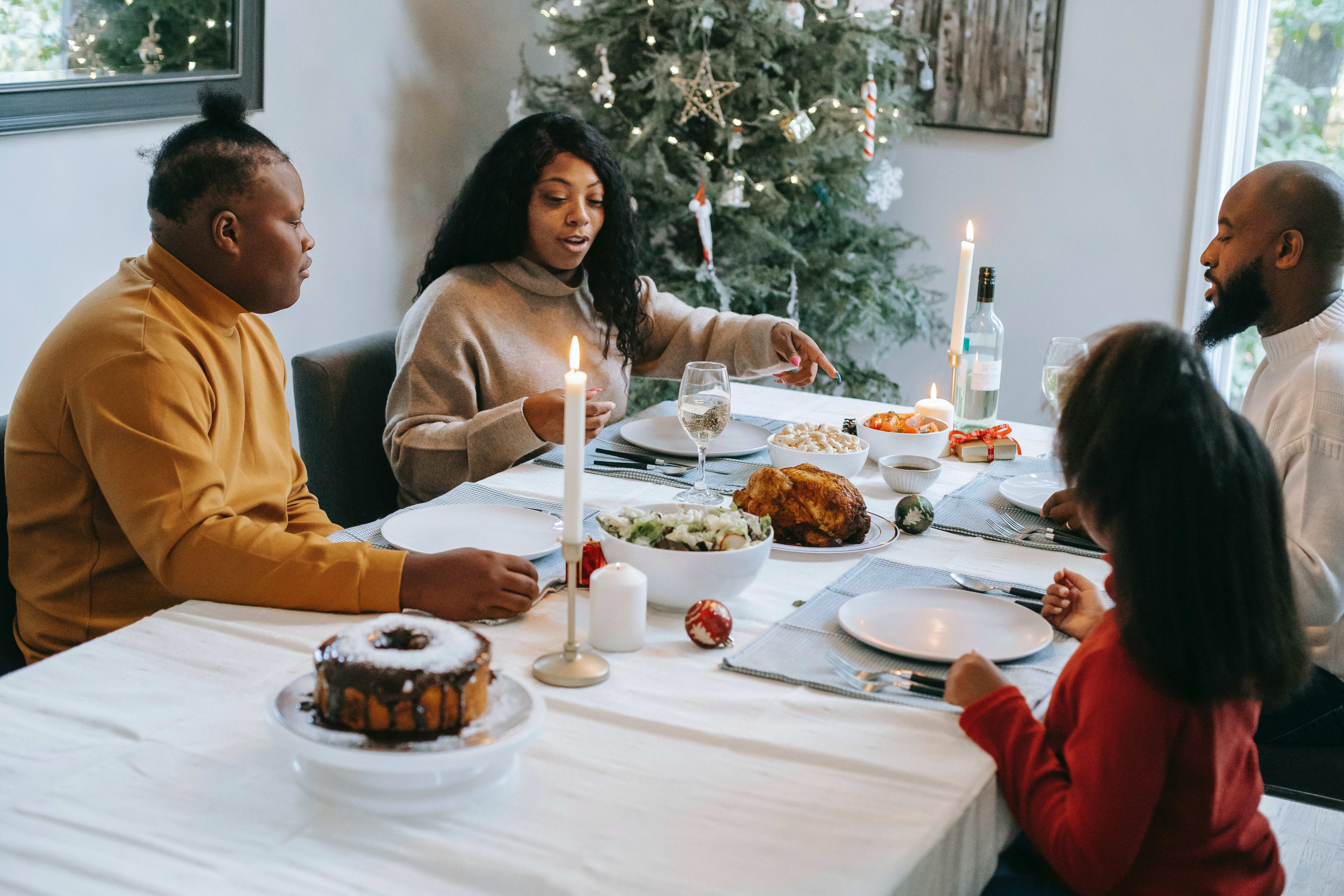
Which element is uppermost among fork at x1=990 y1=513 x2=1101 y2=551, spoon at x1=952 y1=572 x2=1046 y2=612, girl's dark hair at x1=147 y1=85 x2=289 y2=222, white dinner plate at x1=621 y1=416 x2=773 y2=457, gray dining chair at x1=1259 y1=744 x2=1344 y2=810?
girl's dark hair at x1=147 y1=85 x2=289 y2=222

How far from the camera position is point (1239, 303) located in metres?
1.62

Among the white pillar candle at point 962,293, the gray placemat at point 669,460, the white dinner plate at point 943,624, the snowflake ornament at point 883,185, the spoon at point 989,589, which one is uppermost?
the snowflake ornament at point 883,185

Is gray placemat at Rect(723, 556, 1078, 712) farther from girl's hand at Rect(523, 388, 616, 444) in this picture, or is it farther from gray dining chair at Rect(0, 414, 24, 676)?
gray dining chair at Rect(0, 414, 24, 676)

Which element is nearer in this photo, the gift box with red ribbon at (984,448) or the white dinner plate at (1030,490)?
the white dinner plate at (1030,490)

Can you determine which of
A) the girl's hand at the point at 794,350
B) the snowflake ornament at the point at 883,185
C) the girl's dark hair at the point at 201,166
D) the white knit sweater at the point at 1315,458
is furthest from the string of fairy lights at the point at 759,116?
the girl's dark hair at the point at 201,166

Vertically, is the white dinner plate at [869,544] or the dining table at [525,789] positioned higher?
the white dinner plate at [869,544]

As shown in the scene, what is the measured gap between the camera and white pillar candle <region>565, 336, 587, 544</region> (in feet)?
3.15

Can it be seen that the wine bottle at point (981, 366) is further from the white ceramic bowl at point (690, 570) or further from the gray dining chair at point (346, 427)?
the gray dining chair at point (346, 427)

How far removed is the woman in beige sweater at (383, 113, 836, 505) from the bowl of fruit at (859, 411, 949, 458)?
0.93ft

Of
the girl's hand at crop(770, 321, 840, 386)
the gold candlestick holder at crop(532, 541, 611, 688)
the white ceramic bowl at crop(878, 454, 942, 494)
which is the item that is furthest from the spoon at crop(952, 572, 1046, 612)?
the girl's hand at crop(770, 321, 840, 386)

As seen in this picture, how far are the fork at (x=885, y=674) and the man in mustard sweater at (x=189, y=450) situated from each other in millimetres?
332

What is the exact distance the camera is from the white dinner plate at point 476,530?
138cm

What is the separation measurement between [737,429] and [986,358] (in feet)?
1.58

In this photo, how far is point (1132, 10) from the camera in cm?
350
